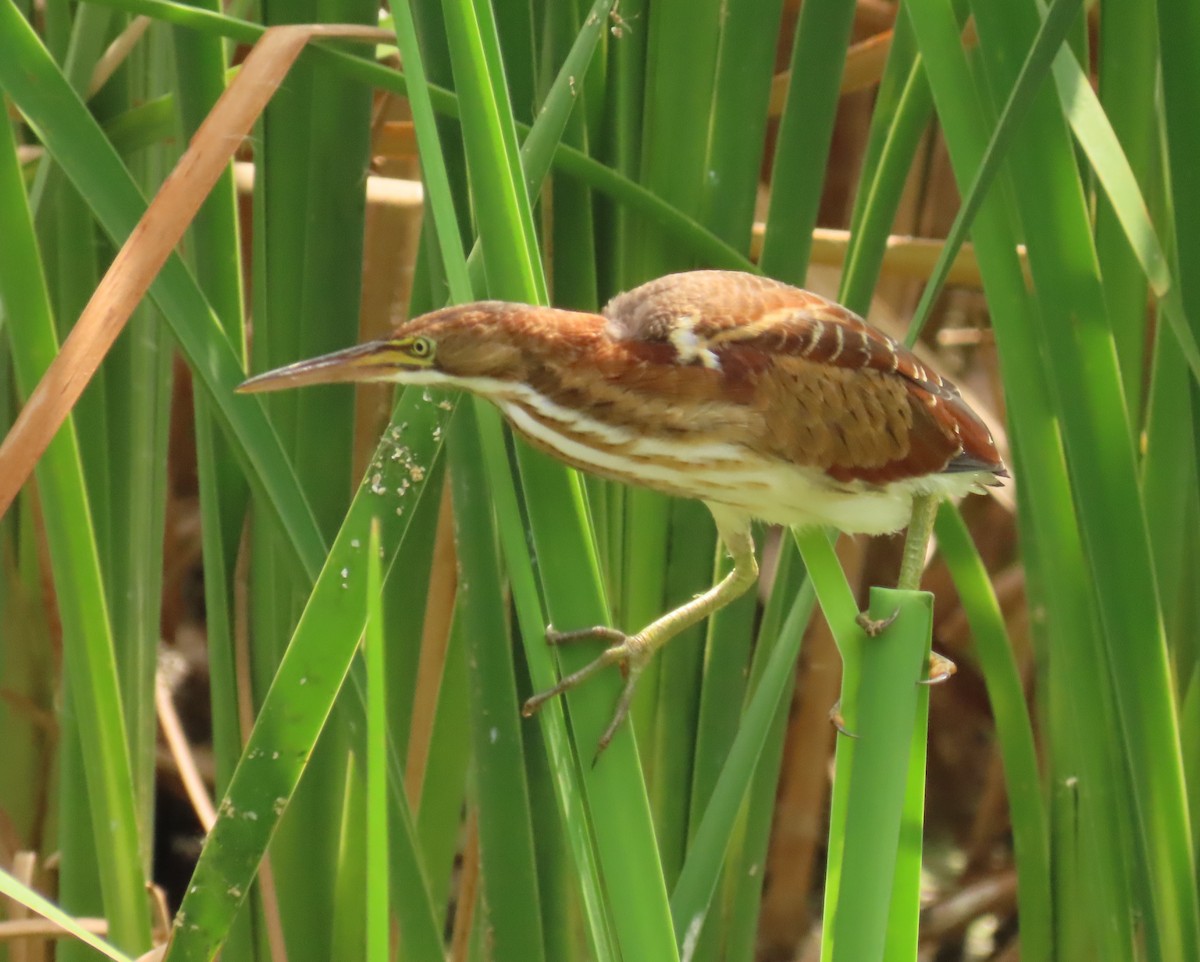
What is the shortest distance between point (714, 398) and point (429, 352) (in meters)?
0.22

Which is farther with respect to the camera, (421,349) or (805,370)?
(805,370)

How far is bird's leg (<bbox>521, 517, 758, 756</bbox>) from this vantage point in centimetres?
74

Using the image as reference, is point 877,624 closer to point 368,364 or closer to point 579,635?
point 579,635

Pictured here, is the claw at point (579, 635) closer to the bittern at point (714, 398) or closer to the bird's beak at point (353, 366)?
the bittern at point (714, 398)

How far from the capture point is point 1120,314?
1.02 m

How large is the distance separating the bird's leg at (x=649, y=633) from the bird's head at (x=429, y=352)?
0.55ft

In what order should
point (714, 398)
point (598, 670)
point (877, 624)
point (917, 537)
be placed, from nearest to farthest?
point (877, 624), point (598, 670), point (714, 398), point (917, 537)

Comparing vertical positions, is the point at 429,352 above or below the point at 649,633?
above

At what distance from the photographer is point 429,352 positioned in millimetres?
784

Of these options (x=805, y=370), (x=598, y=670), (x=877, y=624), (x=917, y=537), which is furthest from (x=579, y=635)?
(x=917, y=537)

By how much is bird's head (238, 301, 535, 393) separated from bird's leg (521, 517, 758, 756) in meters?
0.17

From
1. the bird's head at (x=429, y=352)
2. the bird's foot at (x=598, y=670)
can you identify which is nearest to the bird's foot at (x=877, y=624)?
the bird's foot at (x=598, y=670)

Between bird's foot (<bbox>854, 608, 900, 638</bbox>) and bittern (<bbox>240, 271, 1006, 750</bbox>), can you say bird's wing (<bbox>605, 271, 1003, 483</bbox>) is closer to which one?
bittern (<bbox>240, 271, 1006, 750</bbox>)

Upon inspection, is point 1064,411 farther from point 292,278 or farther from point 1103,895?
point 292,278
